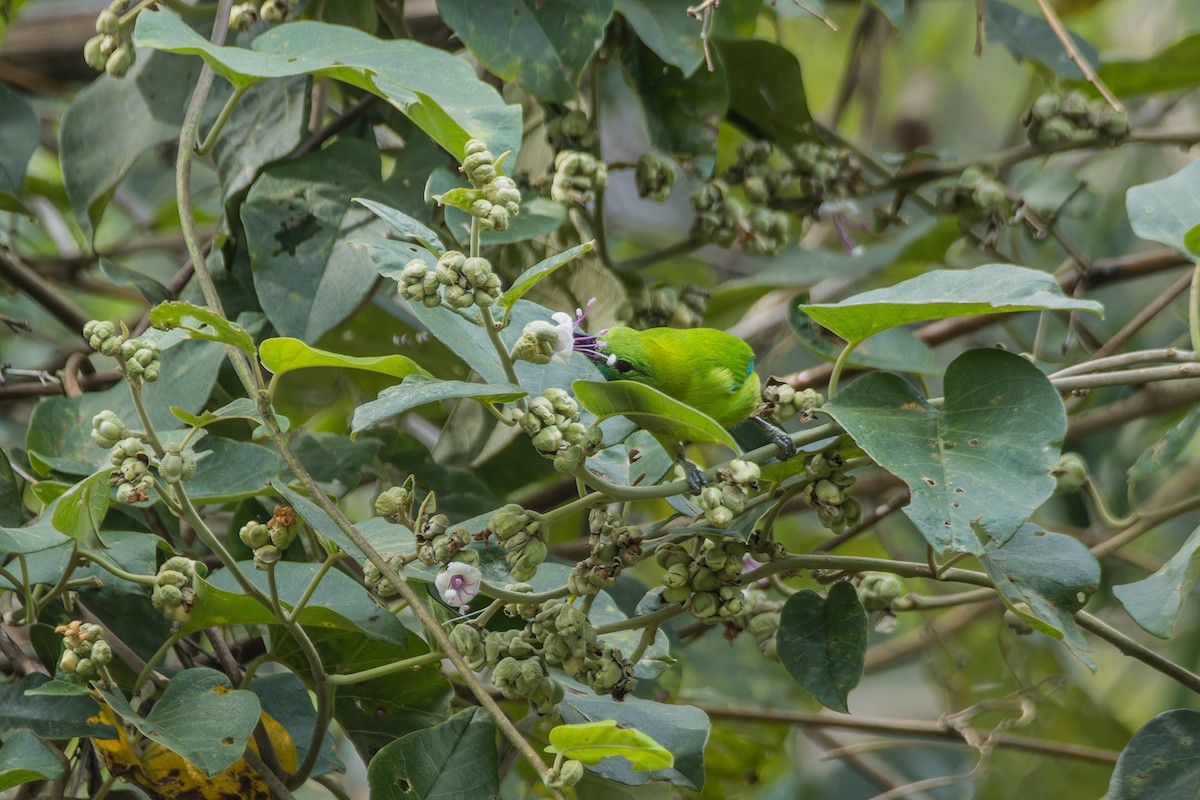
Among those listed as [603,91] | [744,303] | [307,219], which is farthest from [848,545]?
[307,219]

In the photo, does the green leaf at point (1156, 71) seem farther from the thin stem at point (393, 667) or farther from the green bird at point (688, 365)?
the thin stem at point (393, 667)

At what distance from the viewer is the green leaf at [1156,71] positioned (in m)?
1.80

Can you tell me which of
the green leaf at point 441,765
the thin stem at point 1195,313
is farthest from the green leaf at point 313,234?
the thin stem at point 1195,313

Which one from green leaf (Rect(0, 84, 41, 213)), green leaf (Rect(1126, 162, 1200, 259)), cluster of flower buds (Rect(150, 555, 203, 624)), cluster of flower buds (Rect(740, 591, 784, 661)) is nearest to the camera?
cluster of flower buds (Rect(150, 555, 203, 624))

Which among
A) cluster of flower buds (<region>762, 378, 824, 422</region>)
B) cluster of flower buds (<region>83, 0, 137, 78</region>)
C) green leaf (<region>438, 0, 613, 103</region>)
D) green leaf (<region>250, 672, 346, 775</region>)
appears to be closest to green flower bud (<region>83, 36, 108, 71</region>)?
cluster of flower buds (<region>83, 0, 137, 78</region>)

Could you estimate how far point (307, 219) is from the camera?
1.29 meters

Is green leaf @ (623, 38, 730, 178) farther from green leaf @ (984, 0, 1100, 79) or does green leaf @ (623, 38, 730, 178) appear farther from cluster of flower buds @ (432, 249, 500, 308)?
cluster of flower buds @ (432, 249, 500, 308)

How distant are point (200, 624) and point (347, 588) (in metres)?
0.13

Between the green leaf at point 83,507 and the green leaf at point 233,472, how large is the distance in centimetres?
16

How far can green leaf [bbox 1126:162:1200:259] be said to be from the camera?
1.07m

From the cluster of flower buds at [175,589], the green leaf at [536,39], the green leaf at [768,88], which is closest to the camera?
the cluster of flower buds at [175,589]

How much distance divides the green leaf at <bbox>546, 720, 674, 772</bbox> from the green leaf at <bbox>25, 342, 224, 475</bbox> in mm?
642

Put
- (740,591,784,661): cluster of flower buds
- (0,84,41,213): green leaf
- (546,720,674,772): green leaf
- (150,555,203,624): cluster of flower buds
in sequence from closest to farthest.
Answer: (546,720,674,772): green leaf
(150,555,203,624): cluster of flower buds
(740,591,784,661): cluster of flower buds
(0,84,41,213): green leaf

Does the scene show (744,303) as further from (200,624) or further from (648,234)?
(200,624)
